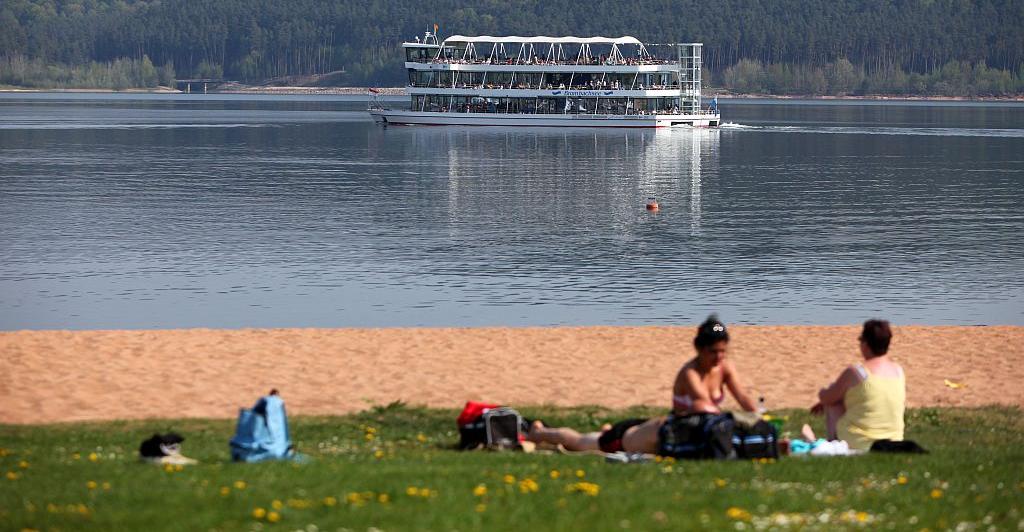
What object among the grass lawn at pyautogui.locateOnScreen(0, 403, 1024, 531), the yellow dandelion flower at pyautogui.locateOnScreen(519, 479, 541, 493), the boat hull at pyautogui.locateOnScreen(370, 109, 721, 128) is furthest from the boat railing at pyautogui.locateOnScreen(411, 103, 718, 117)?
the yellow dandelion flower at pyautogui.locateOnScreen(519, 479, 541, 493)

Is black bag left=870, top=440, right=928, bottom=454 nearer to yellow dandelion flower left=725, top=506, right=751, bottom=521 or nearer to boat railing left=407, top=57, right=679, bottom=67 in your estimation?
yellow dandelion flower left=725, top=506, right=751, bottom=521

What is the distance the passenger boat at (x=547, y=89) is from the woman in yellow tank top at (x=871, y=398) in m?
94.8

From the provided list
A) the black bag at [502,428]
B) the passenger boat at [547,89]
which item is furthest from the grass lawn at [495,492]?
the passenger boat at [547,89]

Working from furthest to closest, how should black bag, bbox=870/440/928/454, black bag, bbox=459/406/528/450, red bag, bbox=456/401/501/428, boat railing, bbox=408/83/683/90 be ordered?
boat railing, bbox=408/83/683/90 → red bag, bbox=456/401/501/428 → black bag, bbox=459/406/528/450 → black bag, bbox=870/440/928/454

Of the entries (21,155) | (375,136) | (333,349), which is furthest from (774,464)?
(375,136)

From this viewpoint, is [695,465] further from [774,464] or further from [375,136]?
[375,136]

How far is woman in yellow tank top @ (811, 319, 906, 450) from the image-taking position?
464 inches

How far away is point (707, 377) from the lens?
38.0 feet

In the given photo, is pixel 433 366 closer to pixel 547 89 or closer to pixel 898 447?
pixel 898 447

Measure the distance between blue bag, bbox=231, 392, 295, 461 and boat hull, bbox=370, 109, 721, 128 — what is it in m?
97.6

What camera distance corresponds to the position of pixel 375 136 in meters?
102

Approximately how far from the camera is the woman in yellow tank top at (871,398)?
11.8 meters

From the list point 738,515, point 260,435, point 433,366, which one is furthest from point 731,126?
point 738,515

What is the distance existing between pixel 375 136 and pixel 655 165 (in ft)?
110
